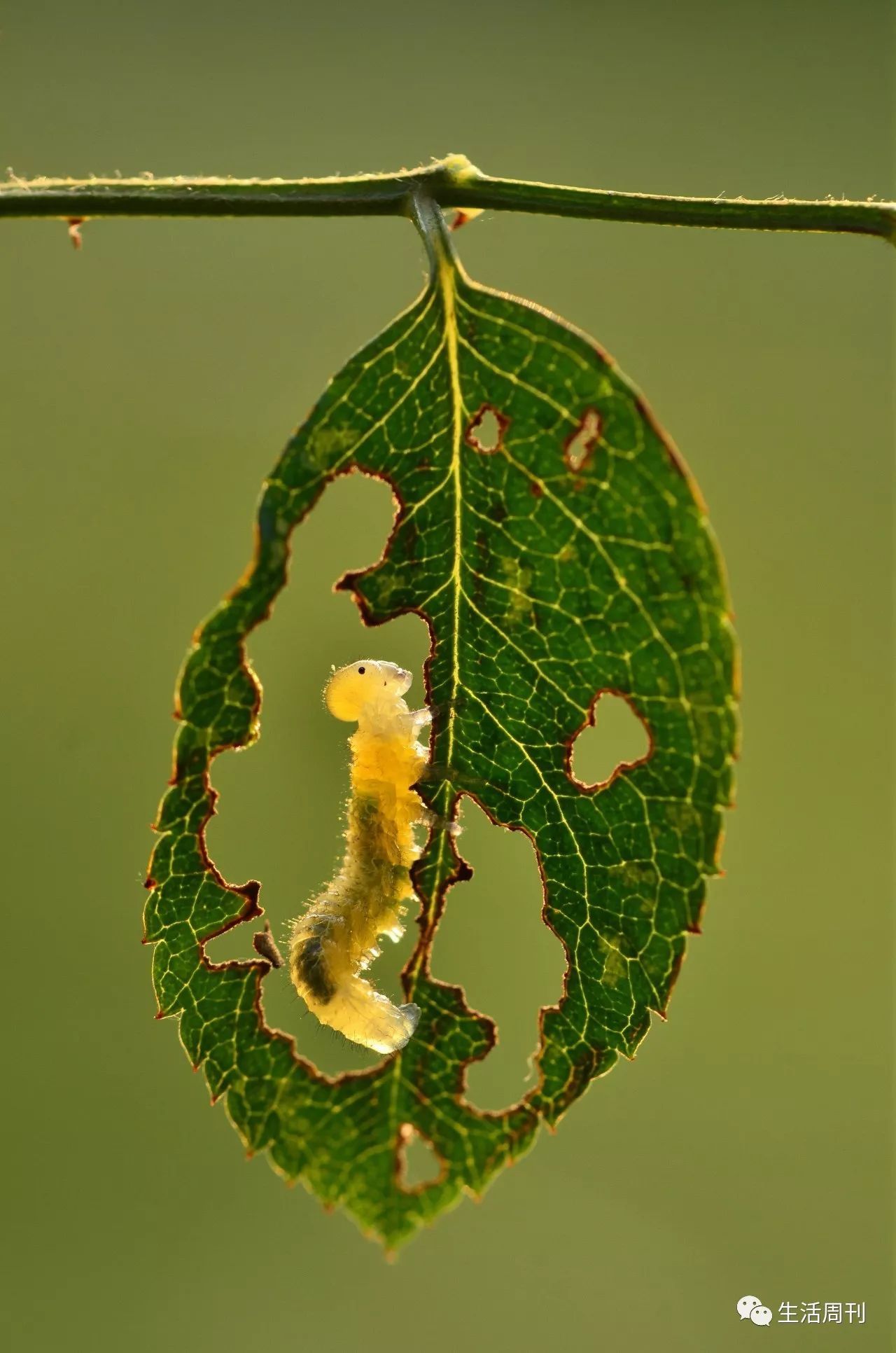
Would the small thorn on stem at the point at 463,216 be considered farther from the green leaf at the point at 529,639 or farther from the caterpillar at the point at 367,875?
the caterpillar at the point at 367,875

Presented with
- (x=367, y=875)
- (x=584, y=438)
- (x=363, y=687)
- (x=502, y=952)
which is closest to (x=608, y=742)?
(x=502, y=952)

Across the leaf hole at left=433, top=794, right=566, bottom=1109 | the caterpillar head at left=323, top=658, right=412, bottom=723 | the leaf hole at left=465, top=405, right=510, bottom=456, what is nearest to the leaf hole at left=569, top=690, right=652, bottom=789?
the leaf hole at left=433, top=794, right=566, bottom=1109

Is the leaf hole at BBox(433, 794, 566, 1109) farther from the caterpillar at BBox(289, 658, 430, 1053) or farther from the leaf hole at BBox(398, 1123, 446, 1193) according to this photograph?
the leaf hole at BBox(398, 1123, 446, 1193)

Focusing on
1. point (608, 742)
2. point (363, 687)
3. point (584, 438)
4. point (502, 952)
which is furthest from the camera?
point (608, 742)

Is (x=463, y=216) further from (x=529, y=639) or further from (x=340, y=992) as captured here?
(x=340, y=992)

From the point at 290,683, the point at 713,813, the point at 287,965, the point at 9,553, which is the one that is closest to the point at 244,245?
the point at 9,553

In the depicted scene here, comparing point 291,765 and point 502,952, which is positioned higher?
point 291,765

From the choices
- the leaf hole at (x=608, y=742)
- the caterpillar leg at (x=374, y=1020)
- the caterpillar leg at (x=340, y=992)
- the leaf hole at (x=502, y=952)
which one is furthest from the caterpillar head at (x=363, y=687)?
the leaf hole at (x=608, y=742)
